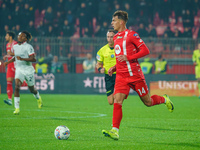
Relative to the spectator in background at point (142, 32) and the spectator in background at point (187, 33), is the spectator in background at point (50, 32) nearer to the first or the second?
the spectator in background at point (142, 32)

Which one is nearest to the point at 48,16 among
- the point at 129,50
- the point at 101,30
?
the point at 101,30

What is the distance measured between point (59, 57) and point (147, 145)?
16.1 metres

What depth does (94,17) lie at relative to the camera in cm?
2509

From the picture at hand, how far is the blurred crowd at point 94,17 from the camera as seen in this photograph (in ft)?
78.9

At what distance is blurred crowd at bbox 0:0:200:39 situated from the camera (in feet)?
78.9

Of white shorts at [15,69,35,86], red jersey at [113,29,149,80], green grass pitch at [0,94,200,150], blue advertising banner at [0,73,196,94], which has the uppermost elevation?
red jersey at [113,29,149,80]

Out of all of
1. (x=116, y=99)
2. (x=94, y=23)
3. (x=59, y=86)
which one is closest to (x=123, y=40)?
(x=116, y=99)

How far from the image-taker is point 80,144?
601cm

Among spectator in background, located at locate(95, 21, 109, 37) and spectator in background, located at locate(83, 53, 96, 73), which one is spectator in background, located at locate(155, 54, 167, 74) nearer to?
spectator in background, located at locate(83, 53, 96, 73)

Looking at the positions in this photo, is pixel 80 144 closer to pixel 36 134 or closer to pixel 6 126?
pixel 36 134

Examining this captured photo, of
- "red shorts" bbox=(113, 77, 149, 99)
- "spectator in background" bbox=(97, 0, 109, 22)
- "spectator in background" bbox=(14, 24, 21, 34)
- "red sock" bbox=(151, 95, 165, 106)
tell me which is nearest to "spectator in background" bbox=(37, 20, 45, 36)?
"spectator in background" bbox=(14, 24, 21, 34)

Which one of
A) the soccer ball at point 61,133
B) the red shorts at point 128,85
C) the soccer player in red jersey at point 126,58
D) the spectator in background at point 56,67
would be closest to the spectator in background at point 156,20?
the spectator in background at point 56,67

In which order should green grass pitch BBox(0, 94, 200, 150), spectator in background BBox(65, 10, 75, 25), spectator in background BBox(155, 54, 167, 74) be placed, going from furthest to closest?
1. spectator in background BBox(65, 10, 75, 25)
2. spectator in background BBox(155, 54, 167, 74)
3. green grass pitch BBox(0, 94, 200, 150)

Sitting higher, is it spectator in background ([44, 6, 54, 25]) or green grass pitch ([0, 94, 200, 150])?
spectator in background ([44, 6, 54, 25])
